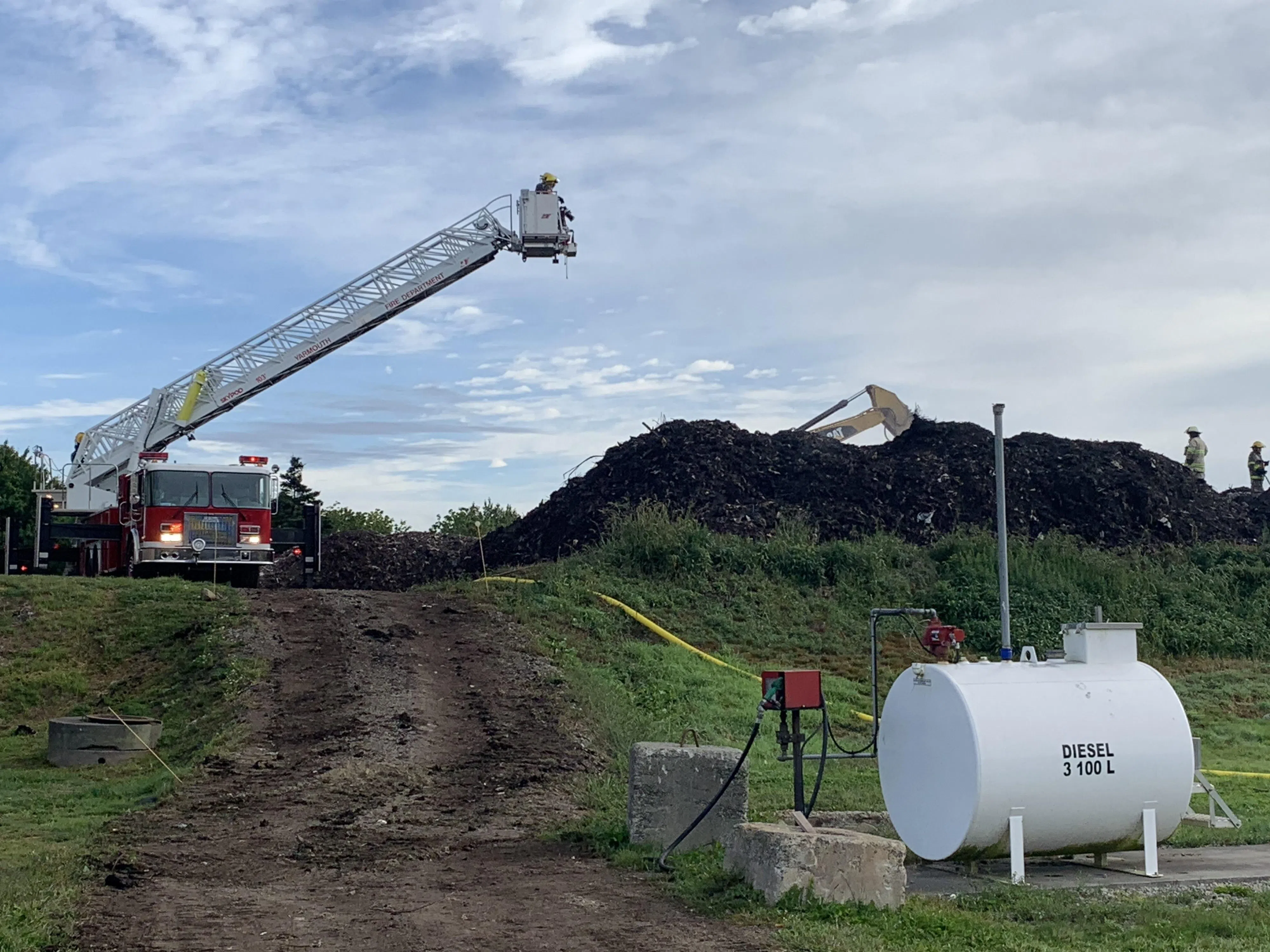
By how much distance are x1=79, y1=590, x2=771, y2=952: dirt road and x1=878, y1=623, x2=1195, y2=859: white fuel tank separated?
85.6 inches

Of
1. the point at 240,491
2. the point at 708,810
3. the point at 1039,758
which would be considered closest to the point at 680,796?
the point at 708,810

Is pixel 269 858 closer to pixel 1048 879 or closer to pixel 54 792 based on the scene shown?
pixel 54 792

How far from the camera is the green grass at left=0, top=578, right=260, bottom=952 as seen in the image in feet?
28.6

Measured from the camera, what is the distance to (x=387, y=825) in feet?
35.8

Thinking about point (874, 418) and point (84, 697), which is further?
point (874, 418)

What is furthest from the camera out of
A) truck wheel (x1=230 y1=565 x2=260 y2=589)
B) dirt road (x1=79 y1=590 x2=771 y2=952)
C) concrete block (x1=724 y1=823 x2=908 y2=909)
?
truck wheel (x1=230 y1=565 x2=260 y2=589)

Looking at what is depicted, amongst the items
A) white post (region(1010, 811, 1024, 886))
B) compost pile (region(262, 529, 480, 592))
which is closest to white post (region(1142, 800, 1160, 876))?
white post (region(1010, 811, 1024, 886))

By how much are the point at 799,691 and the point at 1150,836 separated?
2.69 m

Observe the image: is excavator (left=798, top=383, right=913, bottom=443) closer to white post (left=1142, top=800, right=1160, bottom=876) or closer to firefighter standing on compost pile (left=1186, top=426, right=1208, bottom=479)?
firefighter standing on compost pile (left=1186, top=426, right=1208, bottom=479)

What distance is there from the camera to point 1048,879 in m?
9.17

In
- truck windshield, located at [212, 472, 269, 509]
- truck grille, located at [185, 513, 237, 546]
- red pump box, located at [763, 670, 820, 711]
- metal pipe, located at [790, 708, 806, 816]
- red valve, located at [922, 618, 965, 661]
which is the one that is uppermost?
truck windshield, located at [212, 472, 269, 509]

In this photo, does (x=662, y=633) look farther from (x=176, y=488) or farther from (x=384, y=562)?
(x=384, y=562)

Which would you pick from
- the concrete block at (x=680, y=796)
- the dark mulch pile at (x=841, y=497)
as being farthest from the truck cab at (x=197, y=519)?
the concrete block at (x=680, y=796)

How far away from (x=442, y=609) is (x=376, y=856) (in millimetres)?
10552
